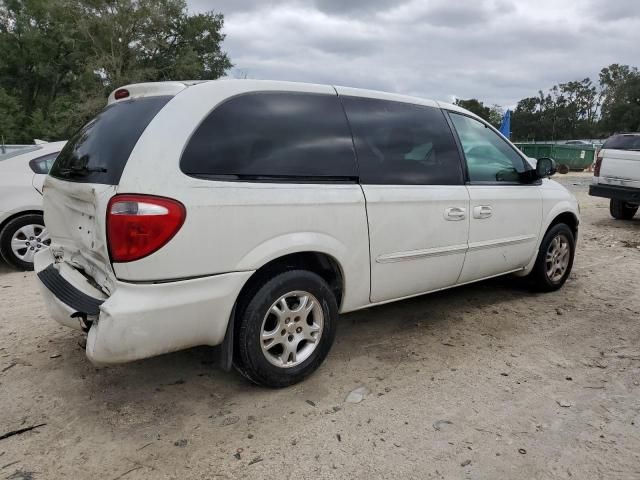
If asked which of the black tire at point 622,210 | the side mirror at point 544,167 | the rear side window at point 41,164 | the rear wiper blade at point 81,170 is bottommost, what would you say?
the black tire at point 622,210

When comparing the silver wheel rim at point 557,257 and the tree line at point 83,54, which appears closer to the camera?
the silver wheel rim at point 557,257

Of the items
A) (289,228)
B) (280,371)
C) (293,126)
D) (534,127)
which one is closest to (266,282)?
(289,228)

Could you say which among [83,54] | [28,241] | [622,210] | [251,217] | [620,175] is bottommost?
[622,210]

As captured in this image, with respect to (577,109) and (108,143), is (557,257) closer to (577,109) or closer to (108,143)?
(108,143)

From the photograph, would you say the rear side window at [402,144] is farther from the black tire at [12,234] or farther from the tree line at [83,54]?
the tree line at [83,54]

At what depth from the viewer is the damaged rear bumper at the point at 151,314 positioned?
2404 mm

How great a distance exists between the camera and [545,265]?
4.79 metres

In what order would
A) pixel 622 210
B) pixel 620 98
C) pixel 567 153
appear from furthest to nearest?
pixel 620 98, pixel 567 153, pixel 622 210

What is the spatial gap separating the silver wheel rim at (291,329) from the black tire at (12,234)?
417cm

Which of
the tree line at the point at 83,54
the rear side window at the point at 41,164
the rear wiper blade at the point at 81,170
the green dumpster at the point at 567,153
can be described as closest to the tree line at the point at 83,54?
the tree line at the point at 83,54

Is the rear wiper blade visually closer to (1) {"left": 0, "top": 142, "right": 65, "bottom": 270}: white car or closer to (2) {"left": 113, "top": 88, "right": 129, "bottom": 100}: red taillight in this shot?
(2) {"left": 113, "top": 88, "right": 129, "bottom": 100}: red taillight

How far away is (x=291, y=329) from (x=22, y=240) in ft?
14.2

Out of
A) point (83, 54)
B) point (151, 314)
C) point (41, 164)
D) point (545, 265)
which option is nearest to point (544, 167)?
point (545, 265)

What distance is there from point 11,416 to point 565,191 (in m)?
4.87
